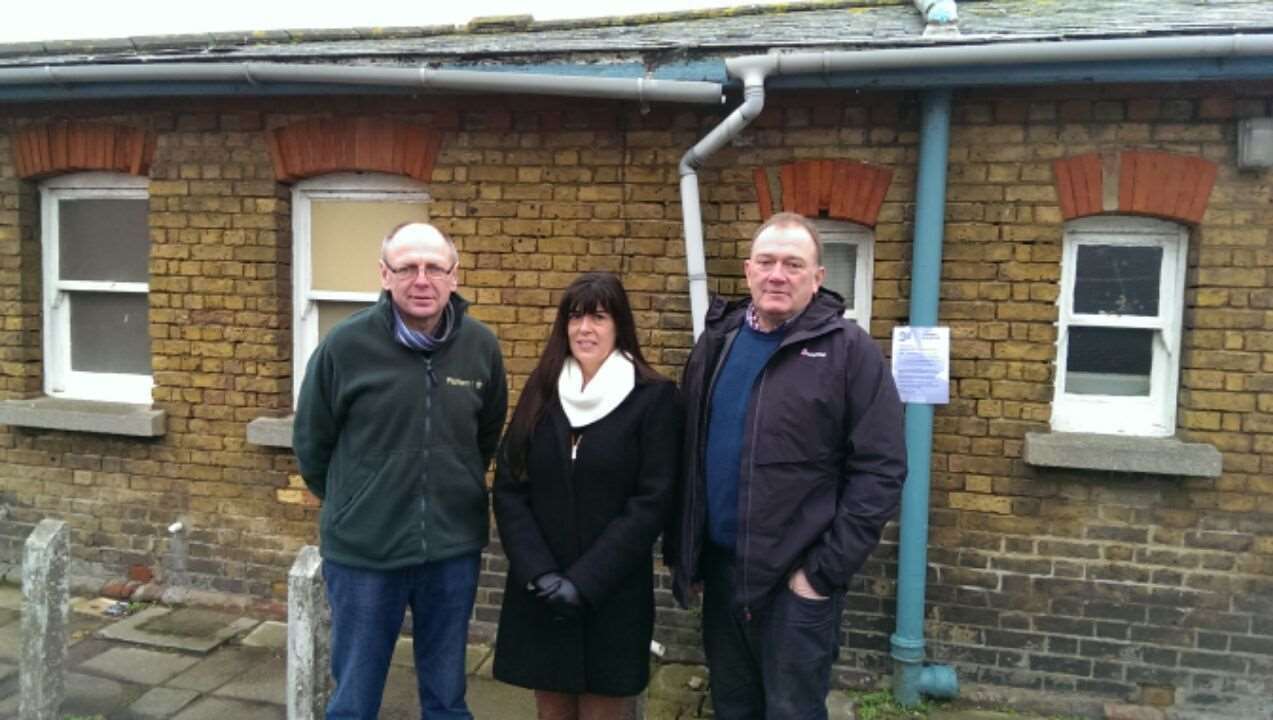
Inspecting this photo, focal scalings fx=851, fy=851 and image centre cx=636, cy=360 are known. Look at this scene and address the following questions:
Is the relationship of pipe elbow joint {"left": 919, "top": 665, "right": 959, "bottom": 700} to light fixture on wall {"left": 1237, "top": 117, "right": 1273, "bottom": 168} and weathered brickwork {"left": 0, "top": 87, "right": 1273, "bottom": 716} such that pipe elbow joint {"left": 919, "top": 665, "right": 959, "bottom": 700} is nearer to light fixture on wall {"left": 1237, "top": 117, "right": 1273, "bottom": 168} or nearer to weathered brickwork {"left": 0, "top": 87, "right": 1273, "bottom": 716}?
weathered brickwork {"left": 0, "top": 87, "right": 1273, "bottom": 716}

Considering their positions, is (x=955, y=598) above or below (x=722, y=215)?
below

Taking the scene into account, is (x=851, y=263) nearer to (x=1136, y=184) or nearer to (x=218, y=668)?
(x=1136, y=184)

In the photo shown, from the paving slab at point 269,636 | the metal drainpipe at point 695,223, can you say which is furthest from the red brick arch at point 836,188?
the paving slab at point 269,636

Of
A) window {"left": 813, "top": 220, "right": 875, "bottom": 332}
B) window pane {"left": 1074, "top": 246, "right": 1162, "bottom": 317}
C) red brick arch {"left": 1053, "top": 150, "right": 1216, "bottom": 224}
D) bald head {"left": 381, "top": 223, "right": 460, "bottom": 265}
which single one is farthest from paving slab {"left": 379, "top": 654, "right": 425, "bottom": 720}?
red brick arch {"left": 1053, "top": 150, "right": 1216, "bottom": 224}

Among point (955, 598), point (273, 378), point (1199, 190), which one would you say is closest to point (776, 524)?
point (955, 598)

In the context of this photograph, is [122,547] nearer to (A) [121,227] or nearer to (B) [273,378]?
(B) [273,378]

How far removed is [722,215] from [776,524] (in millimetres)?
2000

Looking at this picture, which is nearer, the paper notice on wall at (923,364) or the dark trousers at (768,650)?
the dark trousers at (768,650)

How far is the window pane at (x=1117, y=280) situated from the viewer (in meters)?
Answer: 3.94

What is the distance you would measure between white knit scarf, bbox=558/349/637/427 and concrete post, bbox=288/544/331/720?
3.48 ft

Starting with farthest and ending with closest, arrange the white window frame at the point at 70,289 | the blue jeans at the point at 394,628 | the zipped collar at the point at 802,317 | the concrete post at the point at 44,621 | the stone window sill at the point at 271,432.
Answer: the white window frame at the point at 70,289
the stone window sill at the point at 271,432
the concrete post at the point at 44,621
the blue jeans at the point at 394,628
the zipped collar at the point at 802,317

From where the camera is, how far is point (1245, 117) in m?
3.68

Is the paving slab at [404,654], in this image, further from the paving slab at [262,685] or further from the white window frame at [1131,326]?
the white window frame at [1131,326]

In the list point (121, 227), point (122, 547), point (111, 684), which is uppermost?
point (121, 227)
